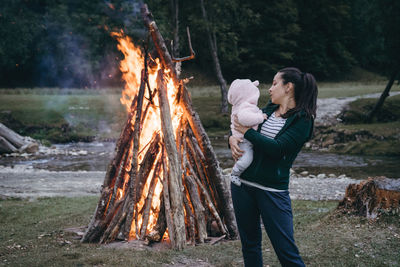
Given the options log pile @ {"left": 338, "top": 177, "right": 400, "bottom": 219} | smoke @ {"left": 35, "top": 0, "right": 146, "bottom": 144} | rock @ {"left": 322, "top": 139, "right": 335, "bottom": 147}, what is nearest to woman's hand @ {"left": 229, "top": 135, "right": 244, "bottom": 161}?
log pile @ {"left": 338, "top": 177, "right": 400, "bottom": 219}

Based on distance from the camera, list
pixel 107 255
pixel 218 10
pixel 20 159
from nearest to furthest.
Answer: pixel 107 255
pixel 20 159
pixel 218 10

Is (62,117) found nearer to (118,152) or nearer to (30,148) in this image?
(30,148)

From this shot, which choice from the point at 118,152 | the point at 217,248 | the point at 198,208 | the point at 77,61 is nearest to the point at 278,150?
the point at 217,248

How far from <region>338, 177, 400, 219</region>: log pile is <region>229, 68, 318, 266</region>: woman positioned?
133 inches

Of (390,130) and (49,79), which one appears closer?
(390,130)

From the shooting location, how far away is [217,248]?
5840 mm

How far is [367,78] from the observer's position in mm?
52594

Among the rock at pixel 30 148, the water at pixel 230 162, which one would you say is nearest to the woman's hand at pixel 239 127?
the water at pixel 230 162

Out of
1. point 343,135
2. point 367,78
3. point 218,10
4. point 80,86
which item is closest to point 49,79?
point 80,86

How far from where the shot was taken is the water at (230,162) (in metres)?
15.2

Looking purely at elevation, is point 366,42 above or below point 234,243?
above

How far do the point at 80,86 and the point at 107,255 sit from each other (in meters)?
39.4

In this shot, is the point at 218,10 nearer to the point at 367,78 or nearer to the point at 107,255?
the point at 107,255

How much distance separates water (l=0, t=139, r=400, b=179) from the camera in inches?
598
